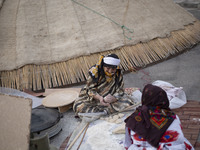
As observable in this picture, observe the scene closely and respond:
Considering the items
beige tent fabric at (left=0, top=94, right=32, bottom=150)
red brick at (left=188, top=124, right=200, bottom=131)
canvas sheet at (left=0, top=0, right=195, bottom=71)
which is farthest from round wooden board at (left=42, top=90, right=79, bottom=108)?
red brick at (left=188, top=124, right=200, bottom=131)

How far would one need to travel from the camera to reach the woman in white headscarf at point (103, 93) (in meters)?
2.96

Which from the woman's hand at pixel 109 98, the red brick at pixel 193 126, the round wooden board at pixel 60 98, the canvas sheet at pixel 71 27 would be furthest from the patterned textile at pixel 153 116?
the canvas sheet at pixel 71 27

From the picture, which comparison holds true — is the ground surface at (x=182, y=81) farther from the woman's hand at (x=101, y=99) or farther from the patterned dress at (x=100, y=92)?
the woman's hand at (x=101, y=99)

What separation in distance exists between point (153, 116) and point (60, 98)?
185cm

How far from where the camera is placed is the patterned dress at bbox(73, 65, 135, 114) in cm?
300

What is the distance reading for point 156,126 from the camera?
178 cm

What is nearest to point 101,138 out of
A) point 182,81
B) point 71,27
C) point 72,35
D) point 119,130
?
point 119,130

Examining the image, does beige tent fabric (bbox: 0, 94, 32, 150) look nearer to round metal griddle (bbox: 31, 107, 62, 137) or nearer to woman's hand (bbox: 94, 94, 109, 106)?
round metal griddle (bbox: 31, 107, 62, 137)

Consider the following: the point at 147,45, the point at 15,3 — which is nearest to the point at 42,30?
the point at 15,3

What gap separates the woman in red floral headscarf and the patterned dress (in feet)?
3.87

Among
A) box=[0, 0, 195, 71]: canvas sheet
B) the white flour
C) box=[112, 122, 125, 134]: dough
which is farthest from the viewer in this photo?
box=[0, 0, 195, 71]: canvas sheet

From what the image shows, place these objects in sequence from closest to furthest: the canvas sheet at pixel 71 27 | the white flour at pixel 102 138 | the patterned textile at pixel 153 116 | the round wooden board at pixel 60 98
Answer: the patterned textile at pixel 153 116 → the white flour at pixel 102 138 → the round wooden board at pixel 60 98 → the canvas sheet at pixel 71 27

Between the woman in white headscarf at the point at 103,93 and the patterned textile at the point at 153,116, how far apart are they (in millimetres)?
1101

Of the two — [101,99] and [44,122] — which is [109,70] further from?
[44,122]
